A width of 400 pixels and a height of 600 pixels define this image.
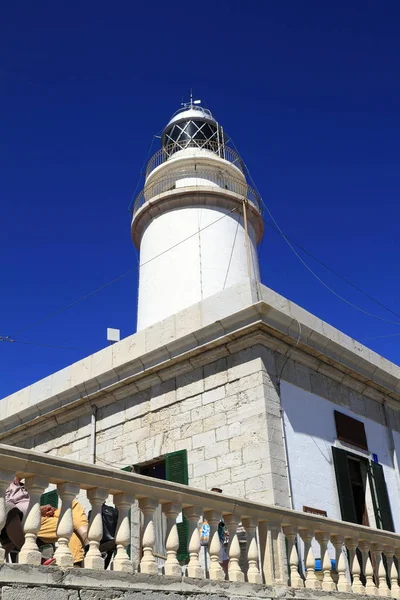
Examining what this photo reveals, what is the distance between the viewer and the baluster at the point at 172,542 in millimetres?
4598

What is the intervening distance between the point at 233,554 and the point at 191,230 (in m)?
10.5

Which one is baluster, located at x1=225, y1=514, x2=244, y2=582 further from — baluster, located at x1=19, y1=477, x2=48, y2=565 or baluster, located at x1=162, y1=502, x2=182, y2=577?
baluster, located at x1=19, y1=477, x2=48, y2=565

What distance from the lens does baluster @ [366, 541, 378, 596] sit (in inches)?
261

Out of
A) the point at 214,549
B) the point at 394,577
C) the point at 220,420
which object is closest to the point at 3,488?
the point at 214,549

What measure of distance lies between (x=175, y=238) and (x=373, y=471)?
7.58 m

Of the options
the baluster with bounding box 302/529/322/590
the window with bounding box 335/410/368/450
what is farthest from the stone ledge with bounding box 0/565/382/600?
the window with bounding box 335/410/368/450

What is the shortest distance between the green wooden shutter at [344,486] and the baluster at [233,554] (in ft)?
12.3

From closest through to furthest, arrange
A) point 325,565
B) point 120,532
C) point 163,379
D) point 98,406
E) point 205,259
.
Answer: point 120,532 < point 325,565 < point 163,379 < point 98,406 < point 205,259

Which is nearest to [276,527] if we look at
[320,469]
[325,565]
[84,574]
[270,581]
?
[270,581]

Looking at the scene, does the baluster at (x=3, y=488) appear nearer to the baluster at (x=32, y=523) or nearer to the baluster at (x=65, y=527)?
the baluster at (x=32, y=523)

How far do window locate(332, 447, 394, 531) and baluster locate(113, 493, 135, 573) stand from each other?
4.90 meters

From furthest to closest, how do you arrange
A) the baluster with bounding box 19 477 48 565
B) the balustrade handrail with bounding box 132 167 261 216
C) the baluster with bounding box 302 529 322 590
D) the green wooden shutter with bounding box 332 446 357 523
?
1. the balustrade handrail with bounding box 132 167 261 216
2. the green wooden shutter with bounding box 332 446 357 523
3. the baluster with bounding box 302 529 322 590
4. the baluster with bounding box 19 477 48 565

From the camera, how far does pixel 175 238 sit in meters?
15.0

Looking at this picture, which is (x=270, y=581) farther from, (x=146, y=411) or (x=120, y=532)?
(x=146, y=411)
